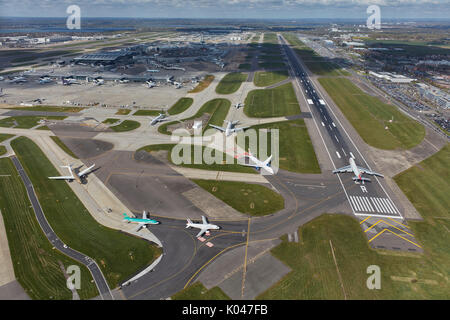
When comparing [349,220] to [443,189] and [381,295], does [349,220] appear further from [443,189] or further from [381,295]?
[443,189]

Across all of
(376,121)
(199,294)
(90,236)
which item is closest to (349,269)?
(199,294)

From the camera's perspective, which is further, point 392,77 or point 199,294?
point 392,77

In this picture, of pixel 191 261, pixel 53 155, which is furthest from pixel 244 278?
pixel 53 155

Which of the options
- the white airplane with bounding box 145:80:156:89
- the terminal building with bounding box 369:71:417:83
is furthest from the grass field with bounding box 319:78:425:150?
the white airplane with bounding box 145:80:156:89

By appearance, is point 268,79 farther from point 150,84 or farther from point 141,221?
point 141,221

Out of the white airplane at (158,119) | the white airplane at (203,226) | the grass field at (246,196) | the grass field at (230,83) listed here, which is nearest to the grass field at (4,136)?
the white airplane at (158,119)
